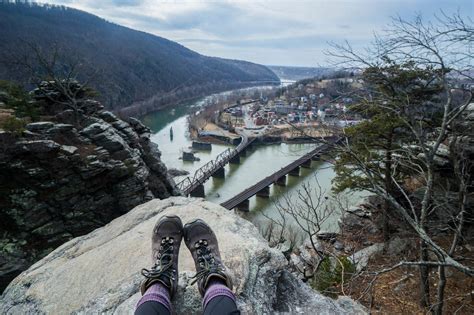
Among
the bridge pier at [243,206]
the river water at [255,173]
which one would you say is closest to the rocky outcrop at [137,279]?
the river water at [255,173]

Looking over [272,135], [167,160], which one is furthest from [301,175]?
[167,160]

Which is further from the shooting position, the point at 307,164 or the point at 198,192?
the point at 307,164

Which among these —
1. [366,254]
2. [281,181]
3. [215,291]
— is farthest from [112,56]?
[215,291]

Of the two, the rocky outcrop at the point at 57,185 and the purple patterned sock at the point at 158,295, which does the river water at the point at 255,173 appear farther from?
the purple patterned sock at the point at 158,295

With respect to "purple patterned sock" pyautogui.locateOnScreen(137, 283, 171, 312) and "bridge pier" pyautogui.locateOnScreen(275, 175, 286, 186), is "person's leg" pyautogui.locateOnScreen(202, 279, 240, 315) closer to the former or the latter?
"purple patterned sock" pyautogui.locateOnScreen(137, 283, 171, 312)

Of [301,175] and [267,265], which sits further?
[301,175]

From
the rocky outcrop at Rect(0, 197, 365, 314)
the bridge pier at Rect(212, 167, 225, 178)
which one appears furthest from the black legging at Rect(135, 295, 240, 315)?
the bridge pier at Rect(212, 167, 225, 178)

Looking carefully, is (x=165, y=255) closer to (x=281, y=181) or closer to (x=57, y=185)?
(x=57, y=185)

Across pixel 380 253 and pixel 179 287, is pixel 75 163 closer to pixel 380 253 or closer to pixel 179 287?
pixel 179 287
